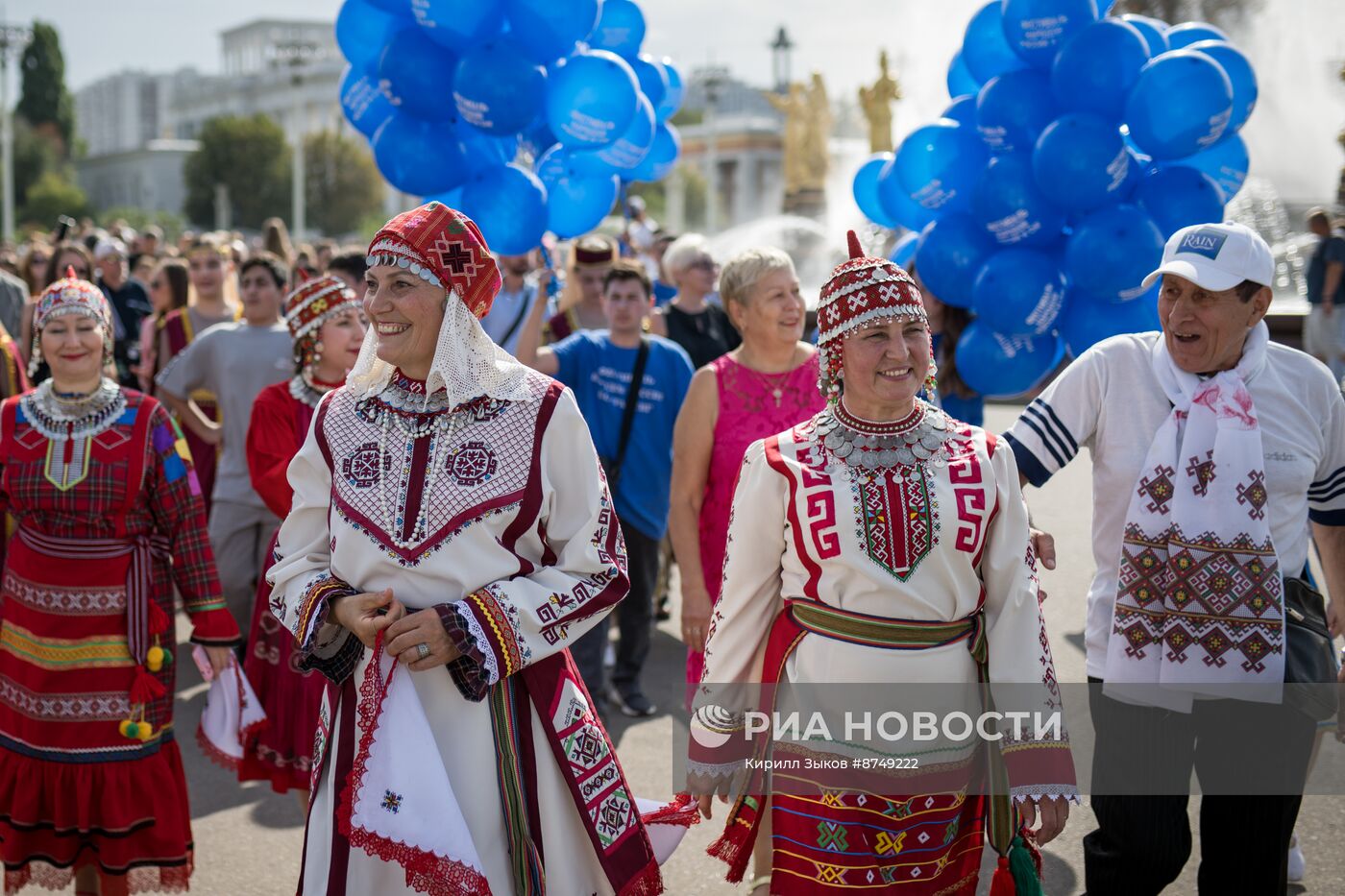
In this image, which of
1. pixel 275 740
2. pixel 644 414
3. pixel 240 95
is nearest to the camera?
pixel 275 740

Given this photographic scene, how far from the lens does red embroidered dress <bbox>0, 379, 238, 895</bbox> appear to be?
163 inches

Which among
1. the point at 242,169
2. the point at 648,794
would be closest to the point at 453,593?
the point at 648,794

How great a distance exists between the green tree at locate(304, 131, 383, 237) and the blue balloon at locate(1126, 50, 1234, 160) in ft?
247

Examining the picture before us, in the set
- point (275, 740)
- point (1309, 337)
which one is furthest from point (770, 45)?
point (275, 740)

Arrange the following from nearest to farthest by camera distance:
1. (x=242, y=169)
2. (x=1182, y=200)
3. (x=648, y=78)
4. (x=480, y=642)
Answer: (x=480, y=642) < (x=1182, y=200) < (x=648, y=78) < (x=242, y=169)

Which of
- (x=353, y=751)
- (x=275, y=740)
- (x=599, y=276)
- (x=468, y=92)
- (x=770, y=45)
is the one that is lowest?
(x=275, y=740)

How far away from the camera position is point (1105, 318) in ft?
18.8

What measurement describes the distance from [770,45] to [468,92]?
46.3 meters

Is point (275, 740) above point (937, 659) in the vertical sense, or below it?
below

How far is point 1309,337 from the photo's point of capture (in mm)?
14312

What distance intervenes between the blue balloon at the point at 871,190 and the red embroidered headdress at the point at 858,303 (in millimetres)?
A: 4226

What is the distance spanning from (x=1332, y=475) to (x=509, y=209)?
426cm

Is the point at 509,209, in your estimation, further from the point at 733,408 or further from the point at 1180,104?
the point at 1180,104

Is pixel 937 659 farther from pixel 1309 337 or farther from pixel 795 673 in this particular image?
pixel 1309 337
